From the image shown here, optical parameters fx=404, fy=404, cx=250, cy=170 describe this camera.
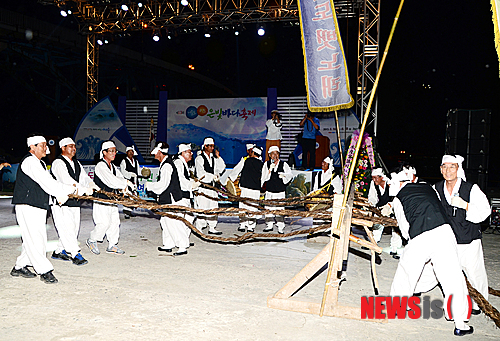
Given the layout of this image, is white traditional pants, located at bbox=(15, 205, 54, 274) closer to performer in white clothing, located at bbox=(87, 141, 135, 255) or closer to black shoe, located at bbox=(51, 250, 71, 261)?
black shoe, located at bbox=(51, 250, 71, 261)

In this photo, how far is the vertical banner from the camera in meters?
5.40

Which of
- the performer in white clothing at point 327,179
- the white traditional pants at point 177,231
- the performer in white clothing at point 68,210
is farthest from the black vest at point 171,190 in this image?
the performer in white clothing at point 327,179

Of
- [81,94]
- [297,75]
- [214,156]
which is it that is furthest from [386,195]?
[297,75]

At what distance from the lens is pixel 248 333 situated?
11.8ft

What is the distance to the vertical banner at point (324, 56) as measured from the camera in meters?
5.40

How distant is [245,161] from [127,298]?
463 cm

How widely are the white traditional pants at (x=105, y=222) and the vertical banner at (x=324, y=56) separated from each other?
3629mm

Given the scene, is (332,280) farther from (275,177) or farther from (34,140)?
(275,177)

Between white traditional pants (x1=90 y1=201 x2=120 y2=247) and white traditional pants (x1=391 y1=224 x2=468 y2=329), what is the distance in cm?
443

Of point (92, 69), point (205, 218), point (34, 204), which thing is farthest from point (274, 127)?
point (34, 204)

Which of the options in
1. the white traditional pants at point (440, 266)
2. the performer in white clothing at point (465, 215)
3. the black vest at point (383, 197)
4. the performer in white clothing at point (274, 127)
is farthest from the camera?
the performer in white clothing at point (274, 127)

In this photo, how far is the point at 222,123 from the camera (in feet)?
52.6

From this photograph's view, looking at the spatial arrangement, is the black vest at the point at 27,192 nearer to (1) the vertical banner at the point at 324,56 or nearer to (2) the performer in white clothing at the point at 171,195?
(2) the performer in white clothing at the point at 171,195

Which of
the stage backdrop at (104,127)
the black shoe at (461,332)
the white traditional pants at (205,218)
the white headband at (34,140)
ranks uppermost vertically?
the stage backdrop at (104,127)
